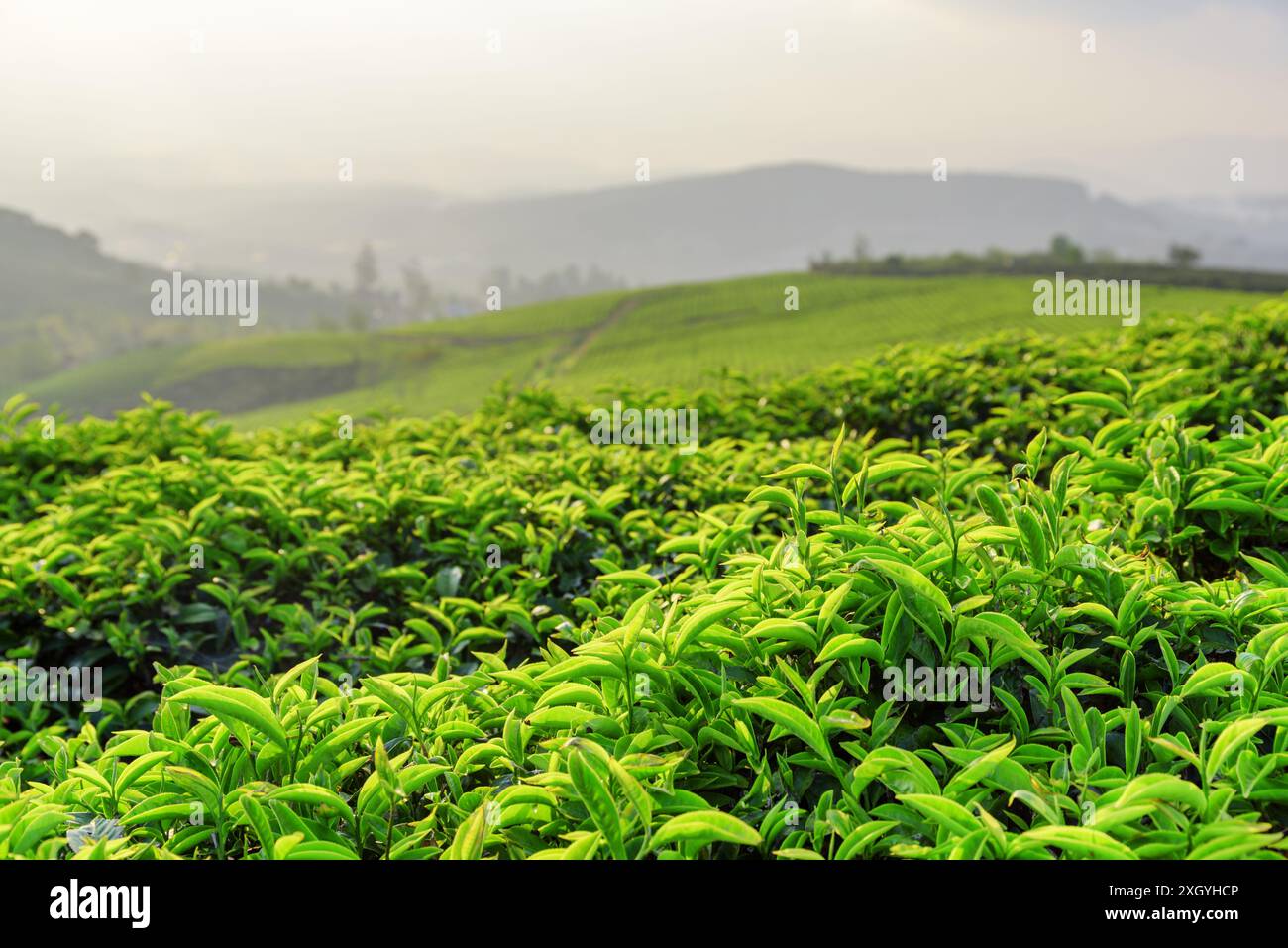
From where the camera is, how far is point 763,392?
6660mm

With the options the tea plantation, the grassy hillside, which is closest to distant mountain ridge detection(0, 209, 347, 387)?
the grassy hillside

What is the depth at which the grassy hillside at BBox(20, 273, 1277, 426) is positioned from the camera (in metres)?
62.7

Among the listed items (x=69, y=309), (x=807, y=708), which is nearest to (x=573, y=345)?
(x=807, y=708)

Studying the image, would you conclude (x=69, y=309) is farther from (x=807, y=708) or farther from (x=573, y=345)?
(x=807, y=708)

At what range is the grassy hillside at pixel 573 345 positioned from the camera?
62.7 metres

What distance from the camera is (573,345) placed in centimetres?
8294

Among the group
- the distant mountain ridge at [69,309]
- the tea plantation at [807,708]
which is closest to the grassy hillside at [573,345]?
the distant mountain ridge at [69,309]

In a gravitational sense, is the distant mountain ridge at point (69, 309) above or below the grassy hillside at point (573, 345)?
above

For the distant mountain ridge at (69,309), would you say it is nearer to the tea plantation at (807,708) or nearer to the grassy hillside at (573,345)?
the grassy hillside at (573,345)
